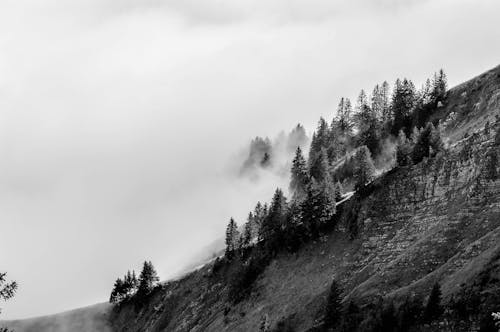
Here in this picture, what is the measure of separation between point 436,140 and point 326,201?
21753 millimetres

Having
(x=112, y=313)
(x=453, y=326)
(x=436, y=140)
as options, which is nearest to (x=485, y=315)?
(x=453, y=326)

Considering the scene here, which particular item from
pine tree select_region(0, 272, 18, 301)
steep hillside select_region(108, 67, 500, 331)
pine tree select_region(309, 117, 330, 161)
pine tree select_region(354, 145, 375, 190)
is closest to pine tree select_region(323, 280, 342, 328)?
steep hillside select_region(108, 67, 500, 331)

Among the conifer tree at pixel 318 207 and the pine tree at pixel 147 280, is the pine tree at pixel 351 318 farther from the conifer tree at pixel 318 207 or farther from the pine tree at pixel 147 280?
the pine tree at pixel 147 280

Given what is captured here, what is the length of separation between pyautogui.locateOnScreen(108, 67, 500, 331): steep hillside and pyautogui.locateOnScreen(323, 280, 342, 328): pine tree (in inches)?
109

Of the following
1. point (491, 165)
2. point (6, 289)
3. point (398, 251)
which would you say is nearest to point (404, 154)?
point (491, 165)

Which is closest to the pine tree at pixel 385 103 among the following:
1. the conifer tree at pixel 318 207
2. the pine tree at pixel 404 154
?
the pine tree at pixel 404 154

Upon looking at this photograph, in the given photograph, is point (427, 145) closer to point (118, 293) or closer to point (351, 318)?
point (351, 318)

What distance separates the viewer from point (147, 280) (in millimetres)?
146625

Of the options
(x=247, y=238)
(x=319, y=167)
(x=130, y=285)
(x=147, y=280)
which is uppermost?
(x=319, y=167)

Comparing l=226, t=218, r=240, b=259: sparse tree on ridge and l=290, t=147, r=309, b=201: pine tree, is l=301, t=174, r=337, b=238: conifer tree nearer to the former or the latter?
l=226, t=218, r=240, b=259: sparse tree on ridge

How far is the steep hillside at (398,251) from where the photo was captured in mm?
71750

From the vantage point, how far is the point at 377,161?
144375 mm

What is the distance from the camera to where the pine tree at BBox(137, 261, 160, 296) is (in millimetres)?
145550

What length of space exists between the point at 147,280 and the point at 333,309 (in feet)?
263
